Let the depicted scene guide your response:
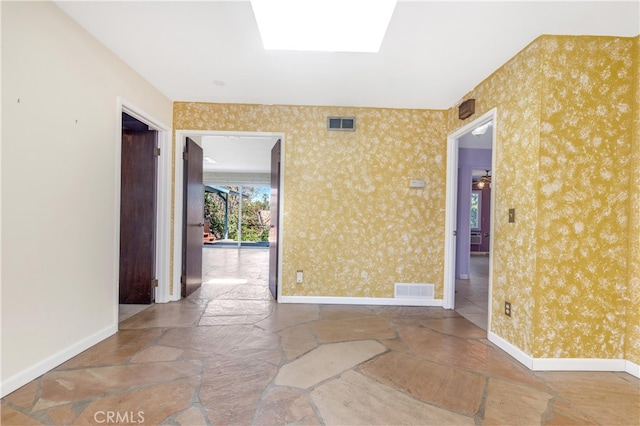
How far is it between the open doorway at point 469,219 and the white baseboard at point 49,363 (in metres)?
3.43

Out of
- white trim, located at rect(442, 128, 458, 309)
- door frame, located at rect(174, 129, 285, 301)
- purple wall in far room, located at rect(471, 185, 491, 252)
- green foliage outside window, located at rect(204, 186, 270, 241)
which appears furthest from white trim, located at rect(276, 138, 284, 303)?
purple wall in far room, located at rect(471, 185, 491, 252)

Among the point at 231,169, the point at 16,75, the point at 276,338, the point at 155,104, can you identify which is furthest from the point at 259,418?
the point at 231,169

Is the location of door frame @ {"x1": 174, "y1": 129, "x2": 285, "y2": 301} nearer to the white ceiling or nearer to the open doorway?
the white ceiling

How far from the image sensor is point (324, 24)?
1.94 metres

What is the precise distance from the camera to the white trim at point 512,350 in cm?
208

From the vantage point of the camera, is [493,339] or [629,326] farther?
[493,339]

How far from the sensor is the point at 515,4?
1.76 metres

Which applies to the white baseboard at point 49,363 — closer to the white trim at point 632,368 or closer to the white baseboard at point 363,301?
the white baseboard at point 363,301

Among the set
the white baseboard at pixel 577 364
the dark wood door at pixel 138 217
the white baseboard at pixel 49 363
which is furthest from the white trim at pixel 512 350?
the dark wood door at pixel 138 217

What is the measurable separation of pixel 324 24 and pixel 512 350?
9.49ft

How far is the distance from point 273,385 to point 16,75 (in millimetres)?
2460

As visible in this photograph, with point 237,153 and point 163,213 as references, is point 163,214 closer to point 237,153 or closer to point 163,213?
point 163,213

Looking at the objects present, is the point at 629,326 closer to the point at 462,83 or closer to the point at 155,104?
the point at 462,83

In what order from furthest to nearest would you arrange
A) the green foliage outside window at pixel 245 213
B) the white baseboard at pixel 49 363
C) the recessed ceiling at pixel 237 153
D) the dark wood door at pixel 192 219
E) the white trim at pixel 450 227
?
the green foliage outside window at pixel 245 213, the recessed ceiling at pixel 237 153, the dark wood door at pixel 192 219, the white trim at pixel 450 227, the white baseboard at pixel 49 363
